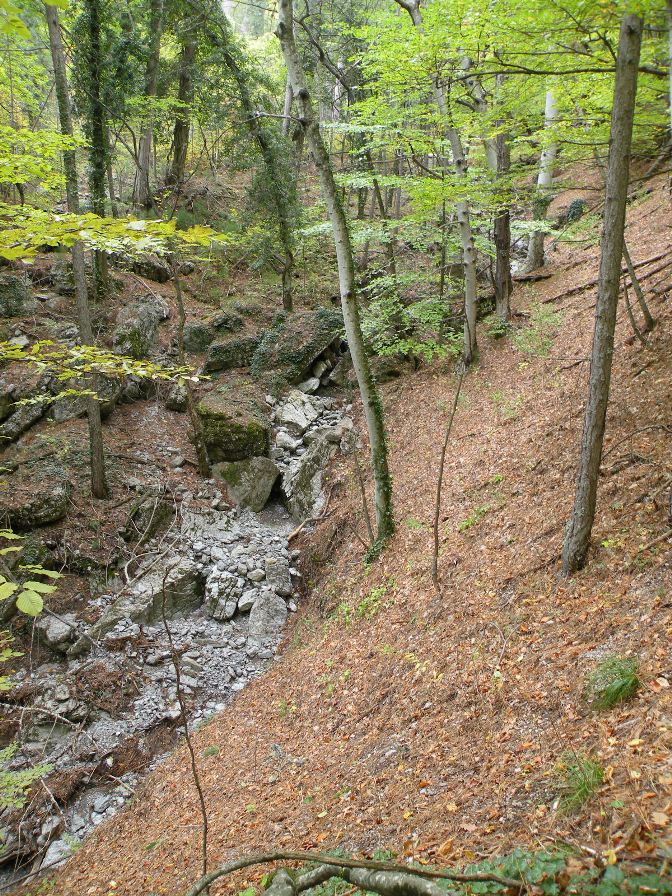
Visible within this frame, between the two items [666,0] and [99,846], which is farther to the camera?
[99,846]

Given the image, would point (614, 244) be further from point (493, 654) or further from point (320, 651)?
point (320, 651)

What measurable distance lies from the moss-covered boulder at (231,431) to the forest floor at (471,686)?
3750 millimetres

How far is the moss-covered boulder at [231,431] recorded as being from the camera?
41.2 ft

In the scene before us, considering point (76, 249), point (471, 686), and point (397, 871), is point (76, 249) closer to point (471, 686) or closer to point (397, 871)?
point (471, 686)

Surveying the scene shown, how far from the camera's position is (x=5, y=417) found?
444 inches

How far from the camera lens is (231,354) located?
15.0 metres

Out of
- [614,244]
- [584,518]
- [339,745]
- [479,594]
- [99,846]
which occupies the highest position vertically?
[614,244]

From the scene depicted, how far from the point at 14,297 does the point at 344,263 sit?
10364 millimetres

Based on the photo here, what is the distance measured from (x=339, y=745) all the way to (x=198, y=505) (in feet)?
23.3

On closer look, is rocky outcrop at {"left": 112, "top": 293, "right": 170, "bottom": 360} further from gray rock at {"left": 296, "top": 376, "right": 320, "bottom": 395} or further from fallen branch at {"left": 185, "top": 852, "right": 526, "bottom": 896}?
fallen branch at {"left": 185, "top": 852, "right": 526, "bottom": 896}

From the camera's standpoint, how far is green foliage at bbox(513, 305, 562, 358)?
11.2 metres

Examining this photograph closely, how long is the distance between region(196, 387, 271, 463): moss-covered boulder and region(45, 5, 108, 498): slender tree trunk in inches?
100

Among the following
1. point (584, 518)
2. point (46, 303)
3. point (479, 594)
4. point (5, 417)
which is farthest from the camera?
point (46, 303)

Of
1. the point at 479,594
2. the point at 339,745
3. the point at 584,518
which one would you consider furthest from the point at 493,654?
the point at 339,745
